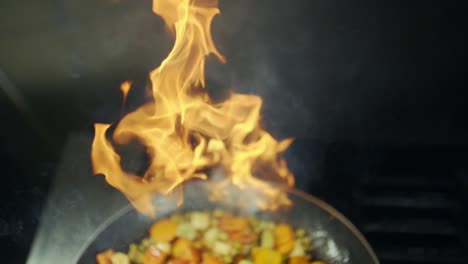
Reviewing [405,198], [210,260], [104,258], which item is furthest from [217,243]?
[405,198]

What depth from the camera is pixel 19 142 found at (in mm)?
1654

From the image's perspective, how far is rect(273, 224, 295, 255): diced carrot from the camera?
1.30 meters

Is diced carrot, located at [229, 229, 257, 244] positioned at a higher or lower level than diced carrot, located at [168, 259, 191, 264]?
higher

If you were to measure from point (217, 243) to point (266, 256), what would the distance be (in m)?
0.14

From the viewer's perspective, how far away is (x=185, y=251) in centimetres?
127

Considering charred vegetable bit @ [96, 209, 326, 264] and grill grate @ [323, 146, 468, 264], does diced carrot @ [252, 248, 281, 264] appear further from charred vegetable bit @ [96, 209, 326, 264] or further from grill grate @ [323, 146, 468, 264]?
grill grate @ [323, 146, 468, 264]

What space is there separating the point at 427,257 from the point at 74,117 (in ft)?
4.12

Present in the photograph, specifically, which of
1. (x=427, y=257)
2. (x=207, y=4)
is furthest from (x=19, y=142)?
(x=427, y=257)

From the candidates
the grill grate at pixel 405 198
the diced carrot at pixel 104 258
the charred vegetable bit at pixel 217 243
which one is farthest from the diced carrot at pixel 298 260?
the diced carrot at pixel 104 258

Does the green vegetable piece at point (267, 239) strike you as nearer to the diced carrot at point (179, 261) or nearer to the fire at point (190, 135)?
the fire at point (190, 135)

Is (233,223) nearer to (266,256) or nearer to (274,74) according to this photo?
(266,256)

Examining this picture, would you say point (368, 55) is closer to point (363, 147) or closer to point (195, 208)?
point (363, 147)

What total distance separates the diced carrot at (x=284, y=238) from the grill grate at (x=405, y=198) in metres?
0.22

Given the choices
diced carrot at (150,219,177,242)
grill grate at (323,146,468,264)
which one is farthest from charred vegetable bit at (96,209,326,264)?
grill grate at (323,146,468,264)
